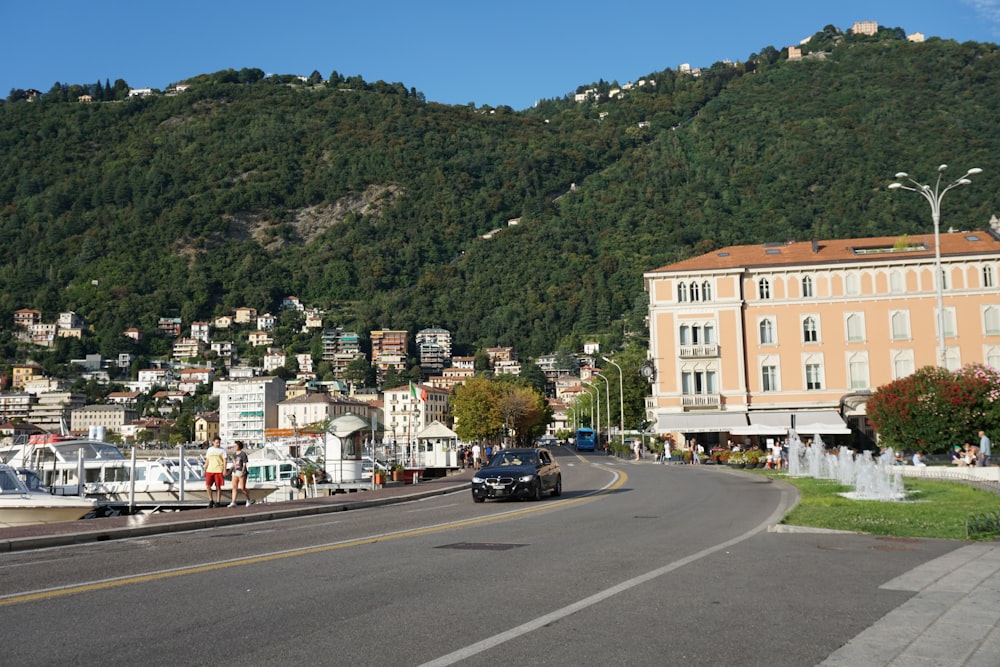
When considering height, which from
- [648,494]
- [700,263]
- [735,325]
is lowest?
[648,494]

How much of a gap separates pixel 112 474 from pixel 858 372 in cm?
5207

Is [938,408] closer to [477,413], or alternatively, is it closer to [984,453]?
[984,453]

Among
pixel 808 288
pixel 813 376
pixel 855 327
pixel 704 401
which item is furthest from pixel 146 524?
pixel 855 327

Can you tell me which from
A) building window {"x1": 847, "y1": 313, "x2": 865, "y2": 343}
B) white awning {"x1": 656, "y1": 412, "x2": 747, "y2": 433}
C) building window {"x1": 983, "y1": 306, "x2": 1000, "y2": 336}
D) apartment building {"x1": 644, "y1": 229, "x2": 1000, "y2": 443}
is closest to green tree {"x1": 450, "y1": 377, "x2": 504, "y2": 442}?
apartment building {"x1": 644, "y1": 229, "x2": 1000, "y2": 443}

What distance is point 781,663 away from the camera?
22.0ft

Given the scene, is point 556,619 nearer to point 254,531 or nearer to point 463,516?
point 254,531

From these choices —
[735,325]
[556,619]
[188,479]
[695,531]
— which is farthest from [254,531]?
[735,325]

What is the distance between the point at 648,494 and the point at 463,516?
856 centimetres

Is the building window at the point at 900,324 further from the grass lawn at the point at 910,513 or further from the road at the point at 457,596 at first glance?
the road at the point at 457,596

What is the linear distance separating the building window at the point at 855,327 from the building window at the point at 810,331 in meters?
2.36

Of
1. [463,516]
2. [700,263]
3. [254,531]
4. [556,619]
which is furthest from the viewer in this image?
[700,263]

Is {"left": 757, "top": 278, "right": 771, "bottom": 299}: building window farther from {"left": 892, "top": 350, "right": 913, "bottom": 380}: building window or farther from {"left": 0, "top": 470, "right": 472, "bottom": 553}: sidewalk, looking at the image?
{"left": 0, "top": 470, "right": 472, "bottom": 553}: sidewalk

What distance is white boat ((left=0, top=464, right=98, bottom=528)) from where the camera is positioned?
2562 cm

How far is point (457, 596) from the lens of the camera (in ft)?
31.0
